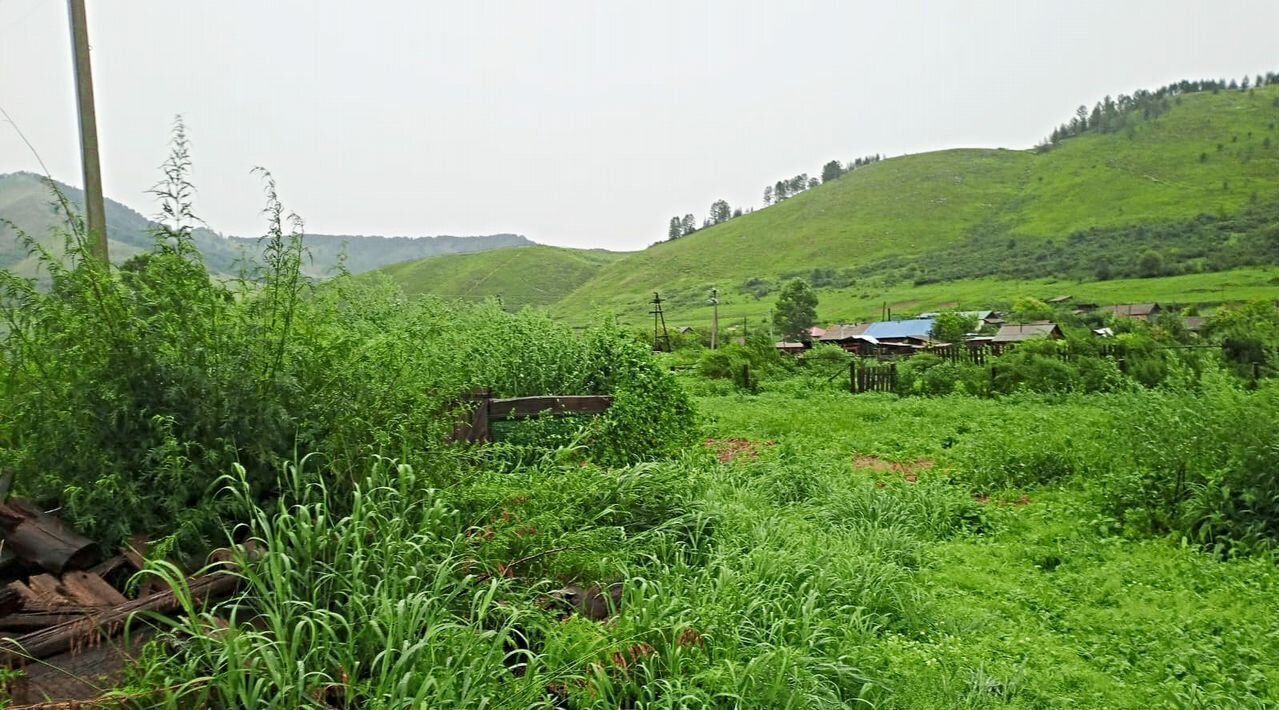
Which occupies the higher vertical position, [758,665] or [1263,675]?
[758,665]

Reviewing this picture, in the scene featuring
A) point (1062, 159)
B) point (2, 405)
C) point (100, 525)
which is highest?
point (1062, 159)

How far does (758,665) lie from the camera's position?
299 cm

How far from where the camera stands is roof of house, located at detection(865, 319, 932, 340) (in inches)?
1716

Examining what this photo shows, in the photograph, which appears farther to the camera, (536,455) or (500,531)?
(536,455)

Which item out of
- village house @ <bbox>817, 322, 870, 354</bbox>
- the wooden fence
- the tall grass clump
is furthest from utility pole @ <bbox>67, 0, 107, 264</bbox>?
village house @ <bbox>817, 322, 870, 354</bbox>

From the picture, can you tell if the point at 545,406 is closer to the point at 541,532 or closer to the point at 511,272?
the point at 541,532

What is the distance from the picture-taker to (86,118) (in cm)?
502

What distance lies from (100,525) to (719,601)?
2.81 meters

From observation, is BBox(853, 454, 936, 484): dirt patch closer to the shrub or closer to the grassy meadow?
the grassy meadow

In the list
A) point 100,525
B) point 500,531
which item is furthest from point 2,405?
point 500,531

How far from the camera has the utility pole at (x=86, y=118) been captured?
195 inches

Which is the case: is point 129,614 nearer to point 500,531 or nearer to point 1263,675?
point 500,531

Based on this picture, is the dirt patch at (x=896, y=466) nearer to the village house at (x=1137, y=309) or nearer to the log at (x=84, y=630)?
the log at (x=84, y=630)

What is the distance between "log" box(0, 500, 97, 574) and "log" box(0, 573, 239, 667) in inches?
15.4
